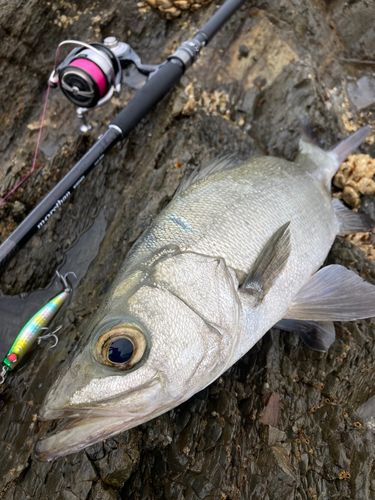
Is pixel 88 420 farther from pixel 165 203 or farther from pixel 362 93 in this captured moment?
pixel 362 93

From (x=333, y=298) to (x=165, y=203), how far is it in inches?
59.7

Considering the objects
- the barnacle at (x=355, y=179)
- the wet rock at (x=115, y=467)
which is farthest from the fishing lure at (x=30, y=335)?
the barnacle at (x=355, y=179)

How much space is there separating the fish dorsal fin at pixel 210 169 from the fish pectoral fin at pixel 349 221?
3.15 feet

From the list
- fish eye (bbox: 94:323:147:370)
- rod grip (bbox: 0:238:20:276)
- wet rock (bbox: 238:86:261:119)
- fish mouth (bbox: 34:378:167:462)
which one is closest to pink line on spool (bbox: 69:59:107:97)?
wet rock (bbox: 238:86:261:119)

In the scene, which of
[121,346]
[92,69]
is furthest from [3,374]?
[92,69]

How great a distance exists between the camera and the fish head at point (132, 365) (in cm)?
143

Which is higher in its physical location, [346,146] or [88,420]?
[88,420]

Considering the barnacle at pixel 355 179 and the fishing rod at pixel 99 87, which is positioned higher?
the fishing rod at pixel 99 87

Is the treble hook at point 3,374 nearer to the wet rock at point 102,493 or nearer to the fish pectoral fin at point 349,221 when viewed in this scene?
the wet rock at point 102,493

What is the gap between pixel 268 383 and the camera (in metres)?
2.31

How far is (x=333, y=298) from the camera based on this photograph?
7.13 feet

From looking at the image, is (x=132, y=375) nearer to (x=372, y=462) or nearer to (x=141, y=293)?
(x=141, y=293)

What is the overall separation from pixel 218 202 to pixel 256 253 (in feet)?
1.35

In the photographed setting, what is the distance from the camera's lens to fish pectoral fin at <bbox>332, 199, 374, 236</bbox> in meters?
2.81
